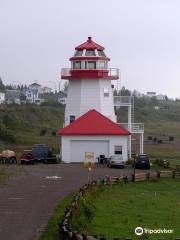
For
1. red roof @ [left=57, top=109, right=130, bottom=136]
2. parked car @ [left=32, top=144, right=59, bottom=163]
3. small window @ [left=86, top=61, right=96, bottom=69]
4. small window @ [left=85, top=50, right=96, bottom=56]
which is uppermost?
small window @ [left=85, top=50, right=96, bottom=56]

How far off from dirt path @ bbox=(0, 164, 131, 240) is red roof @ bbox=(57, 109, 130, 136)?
4237mm

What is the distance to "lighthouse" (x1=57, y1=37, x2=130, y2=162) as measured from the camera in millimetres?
53281

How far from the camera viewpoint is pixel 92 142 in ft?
175

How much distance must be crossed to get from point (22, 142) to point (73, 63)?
56.6 ft

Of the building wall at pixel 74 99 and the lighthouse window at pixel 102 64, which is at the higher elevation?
the lighthouse window at pixel 102 64

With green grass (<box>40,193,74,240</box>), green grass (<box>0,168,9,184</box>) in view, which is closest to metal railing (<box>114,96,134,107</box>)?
green grass (<box>0,168,9,184</box>)

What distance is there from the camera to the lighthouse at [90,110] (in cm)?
5328

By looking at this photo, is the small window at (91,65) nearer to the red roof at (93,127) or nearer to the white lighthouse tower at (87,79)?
the white lighthouse tower at (87,79)

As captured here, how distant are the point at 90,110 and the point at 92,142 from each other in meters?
3.53

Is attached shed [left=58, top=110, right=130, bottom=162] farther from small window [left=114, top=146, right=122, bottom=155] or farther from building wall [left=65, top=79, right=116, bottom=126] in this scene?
building wall [left=65, top=79, right=116, bottom=126]

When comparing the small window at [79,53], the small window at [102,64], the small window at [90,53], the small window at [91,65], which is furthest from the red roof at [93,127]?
the small window at [79,53]

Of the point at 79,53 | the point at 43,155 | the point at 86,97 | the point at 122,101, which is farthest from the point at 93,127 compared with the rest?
the point at 122,101

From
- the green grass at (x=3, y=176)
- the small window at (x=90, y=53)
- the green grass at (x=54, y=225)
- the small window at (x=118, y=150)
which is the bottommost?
the green grass at (x=54, y=225)

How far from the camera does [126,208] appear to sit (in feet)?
91.5
